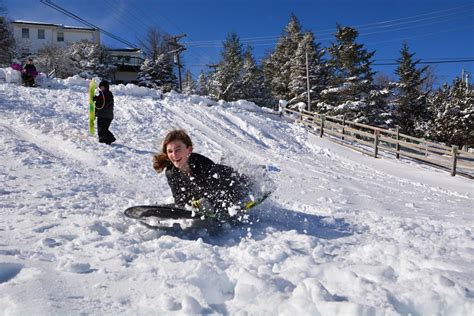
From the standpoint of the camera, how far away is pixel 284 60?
41406 millimetres

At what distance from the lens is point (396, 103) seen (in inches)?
1201

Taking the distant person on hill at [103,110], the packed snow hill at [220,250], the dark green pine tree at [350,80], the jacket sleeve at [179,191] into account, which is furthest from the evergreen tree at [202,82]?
the jacket sleeve at [179,191]

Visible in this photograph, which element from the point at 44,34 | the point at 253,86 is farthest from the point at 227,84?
the point at 44,34

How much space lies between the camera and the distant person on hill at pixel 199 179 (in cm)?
381

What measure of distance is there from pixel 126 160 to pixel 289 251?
5743 millimetres

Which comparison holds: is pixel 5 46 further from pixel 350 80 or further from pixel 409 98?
pixel 409 98

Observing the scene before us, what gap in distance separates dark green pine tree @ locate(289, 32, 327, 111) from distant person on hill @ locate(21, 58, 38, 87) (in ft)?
72.8

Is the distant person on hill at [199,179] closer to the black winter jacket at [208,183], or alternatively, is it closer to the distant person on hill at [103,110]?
→ the black winter jacket at [208,183]

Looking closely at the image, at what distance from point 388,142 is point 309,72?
1873cm

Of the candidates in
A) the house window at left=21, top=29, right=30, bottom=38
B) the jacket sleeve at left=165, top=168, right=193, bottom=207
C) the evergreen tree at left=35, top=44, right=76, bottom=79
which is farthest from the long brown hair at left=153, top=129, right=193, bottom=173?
the house window at left=21, top=29, right=30, bottom=38

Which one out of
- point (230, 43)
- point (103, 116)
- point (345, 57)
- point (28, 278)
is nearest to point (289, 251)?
point (28, 278)

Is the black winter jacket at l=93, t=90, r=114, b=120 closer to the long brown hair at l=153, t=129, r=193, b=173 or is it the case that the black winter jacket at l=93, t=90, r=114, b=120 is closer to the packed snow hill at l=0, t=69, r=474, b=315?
the packed snow hill at l=0, t=69, r=474, b=315

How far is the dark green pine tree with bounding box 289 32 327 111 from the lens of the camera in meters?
34.1

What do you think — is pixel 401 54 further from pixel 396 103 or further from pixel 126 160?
pixel 126 160
